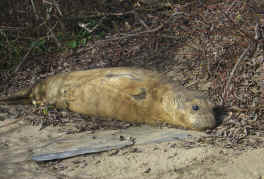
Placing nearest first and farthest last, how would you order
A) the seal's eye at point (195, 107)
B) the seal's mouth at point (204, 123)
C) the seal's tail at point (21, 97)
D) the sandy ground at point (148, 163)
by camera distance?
1. the sandy ground at point (148, 163)
2. the seal's mouth at point (204, 123)
3. the seal's eye at point (195, 107)
4. the seal's tail at point (21, 97)

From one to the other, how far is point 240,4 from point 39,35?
3.50 m

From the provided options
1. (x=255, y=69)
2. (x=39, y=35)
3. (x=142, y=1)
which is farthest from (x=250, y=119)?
(x=39, y=35)

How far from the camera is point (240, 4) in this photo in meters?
5.76

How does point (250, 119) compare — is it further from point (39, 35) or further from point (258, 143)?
point (39, 35)

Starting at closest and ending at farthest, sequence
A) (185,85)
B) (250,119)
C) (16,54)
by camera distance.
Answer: (250,119) < (185,85) < (16,54)

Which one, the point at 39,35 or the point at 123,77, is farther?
the point at 39,35

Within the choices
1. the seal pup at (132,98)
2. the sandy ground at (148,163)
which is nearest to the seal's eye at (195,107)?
the seal pup at (132,98)

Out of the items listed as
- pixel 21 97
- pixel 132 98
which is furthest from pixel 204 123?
pixel 21 97

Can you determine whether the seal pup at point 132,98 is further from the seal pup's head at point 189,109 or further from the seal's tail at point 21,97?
the seal's tail at point 21,97

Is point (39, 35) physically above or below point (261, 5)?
below

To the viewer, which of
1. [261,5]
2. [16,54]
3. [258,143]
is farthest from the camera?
[16,54]

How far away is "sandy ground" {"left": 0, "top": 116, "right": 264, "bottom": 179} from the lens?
3016 millimetres

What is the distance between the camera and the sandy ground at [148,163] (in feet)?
9.89

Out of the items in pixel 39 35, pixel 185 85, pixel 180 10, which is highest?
pixel 180 10
